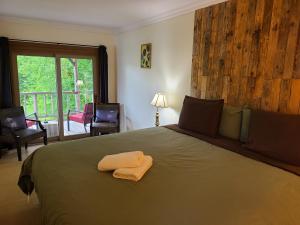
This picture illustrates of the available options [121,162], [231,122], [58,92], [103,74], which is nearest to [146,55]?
[103,74]

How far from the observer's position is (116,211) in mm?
1151

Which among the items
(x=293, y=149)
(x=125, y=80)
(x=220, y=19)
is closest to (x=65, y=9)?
(x=125, y=80)

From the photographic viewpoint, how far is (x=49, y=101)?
459 cm

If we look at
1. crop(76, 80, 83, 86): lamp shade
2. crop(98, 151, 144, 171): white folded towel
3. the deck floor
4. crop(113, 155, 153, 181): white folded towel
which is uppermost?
crop(76, 80, 83, 86): lamp shade

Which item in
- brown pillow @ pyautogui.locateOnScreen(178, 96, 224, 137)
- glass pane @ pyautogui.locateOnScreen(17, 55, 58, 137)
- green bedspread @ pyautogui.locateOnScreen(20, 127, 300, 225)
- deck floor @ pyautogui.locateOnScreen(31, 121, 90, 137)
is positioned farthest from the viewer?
deck floor @ pyautogui.locateOnScreen(31, 121, 90, 137)

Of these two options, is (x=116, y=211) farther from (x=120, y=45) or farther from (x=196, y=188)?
(x=120, y=45)

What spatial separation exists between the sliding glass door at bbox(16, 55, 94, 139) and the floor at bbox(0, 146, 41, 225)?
1.58m

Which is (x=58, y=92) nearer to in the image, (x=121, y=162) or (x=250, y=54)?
(x=121, y=162)

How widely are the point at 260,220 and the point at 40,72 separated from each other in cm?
442

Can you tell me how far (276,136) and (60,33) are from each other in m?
4.11

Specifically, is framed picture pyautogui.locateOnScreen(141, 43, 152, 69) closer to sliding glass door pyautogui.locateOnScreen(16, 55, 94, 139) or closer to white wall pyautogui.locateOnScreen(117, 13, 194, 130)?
white wall pyautogui.locateOnScreen(117, 13, 194, 130)

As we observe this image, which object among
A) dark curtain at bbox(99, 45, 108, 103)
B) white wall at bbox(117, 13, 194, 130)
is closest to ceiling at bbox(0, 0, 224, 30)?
white wall at bbox(117, 13, 194, 130)

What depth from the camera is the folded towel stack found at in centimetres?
152

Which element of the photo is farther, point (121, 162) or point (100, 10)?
point (100, 10)
